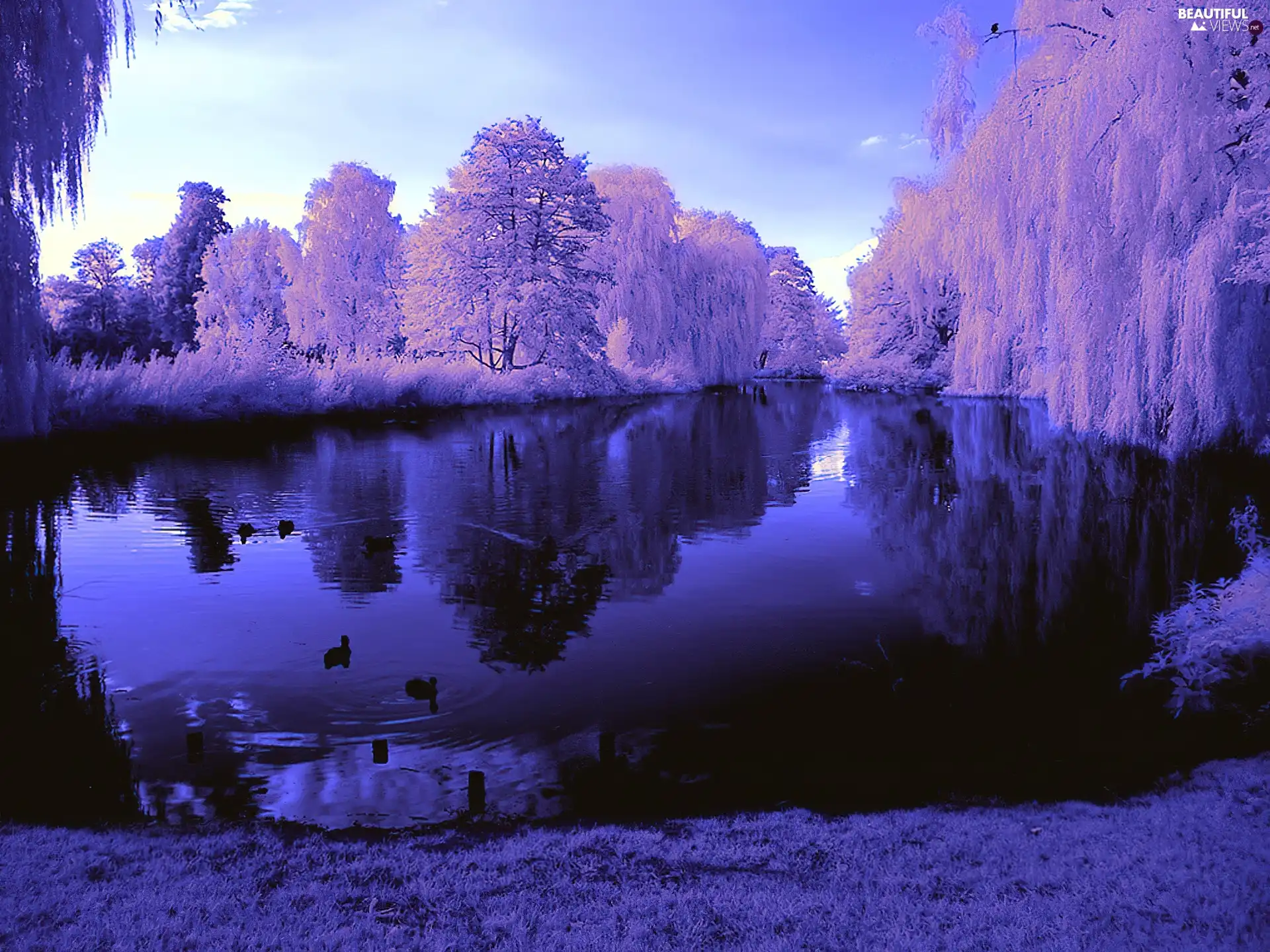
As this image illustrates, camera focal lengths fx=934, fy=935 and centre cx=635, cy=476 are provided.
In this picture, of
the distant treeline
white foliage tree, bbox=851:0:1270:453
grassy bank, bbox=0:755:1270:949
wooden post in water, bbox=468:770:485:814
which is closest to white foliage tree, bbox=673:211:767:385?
the distant treeline

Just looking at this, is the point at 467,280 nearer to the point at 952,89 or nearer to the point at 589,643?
the point at 952,89

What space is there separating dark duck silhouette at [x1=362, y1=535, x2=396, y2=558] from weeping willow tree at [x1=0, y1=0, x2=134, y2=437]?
5.94 meters

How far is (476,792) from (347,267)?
43423mm

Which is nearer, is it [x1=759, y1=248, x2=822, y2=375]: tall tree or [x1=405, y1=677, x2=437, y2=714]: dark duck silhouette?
[x1=405, y1=677, x2=437, y2=714]: dark duck silhouette

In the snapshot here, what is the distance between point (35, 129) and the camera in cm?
1035

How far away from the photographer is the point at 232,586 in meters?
6.98

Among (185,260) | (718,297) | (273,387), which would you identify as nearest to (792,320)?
(718,297)

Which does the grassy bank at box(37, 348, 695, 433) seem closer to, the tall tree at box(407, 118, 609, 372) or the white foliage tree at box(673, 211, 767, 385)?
the tall tree at box(407, 118, 609, 372)

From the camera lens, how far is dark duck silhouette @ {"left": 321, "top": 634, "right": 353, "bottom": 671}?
5.10 meters

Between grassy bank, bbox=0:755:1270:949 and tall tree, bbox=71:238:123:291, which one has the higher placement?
tall tree, bbox=71:238:123:291

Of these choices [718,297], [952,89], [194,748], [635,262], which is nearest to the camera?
Answer: [194,748]

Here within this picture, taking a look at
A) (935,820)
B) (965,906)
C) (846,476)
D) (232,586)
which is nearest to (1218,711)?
(935,820)

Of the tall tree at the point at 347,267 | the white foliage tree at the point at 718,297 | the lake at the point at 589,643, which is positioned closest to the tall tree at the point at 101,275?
the tall tree at the point at 347,267

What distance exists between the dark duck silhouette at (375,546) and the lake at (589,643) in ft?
0.33
